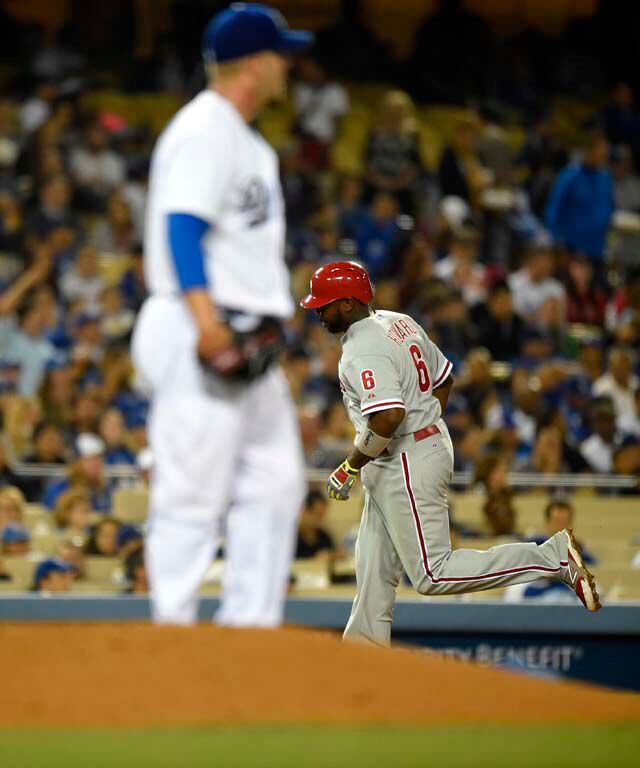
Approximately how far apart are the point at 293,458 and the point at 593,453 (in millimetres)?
7128

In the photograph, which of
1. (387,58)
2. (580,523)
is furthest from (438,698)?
(387,58)

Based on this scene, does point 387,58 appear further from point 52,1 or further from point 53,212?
point 53,212

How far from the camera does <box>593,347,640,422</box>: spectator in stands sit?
11.6 metres

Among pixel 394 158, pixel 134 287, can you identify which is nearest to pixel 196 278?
pixel 134 287

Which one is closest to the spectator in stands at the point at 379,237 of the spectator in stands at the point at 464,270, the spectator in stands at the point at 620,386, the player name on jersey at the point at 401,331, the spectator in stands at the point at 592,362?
the spectator in stands at the point at 464,270

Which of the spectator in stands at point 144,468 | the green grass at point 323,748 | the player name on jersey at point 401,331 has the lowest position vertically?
the spectator in stands at point 144,468

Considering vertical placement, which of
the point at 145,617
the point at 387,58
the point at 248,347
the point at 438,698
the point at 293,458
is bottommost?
the point at 145,617

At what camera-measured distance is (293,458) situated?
4.21m

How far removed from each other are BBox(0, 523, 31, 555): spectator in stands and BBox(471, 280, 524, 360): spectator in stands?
4.97 metres

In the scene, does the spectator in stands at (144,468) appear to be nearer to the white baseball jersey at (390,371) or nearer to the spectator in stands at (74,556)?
the spectator in stands at (74,556)

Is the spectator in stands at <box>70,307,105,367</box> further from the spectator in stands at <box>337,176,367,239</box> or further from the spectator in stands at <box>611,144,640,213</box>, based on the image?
the spectator in stands at <box>611,144,640,213</box>

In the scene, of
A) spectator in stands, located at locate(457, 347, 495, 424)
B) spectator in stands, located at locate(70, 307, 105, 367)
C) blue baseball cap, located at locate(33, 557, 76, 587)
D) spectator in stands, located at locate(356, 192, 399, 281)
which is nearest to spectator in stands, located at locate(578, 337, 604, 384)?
spectator in stands, located at locate(457, 347, 495, 424)

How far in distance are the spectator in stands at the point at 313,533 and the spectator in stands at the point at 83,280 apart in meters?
3.86

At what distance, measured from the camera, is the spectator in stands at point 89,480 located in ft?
31.8
